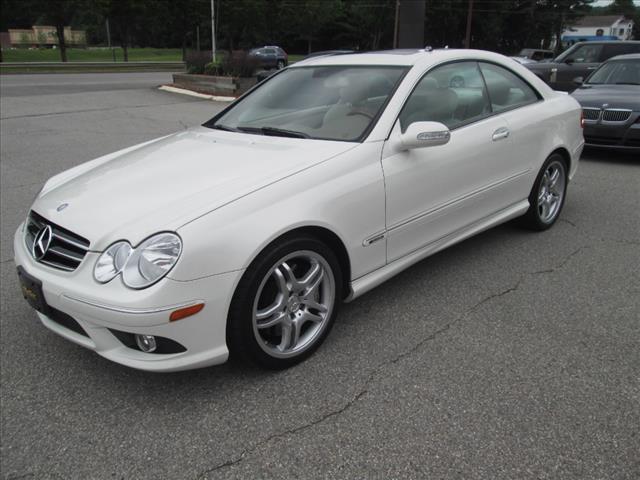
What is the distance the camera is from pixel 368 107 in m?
3.38

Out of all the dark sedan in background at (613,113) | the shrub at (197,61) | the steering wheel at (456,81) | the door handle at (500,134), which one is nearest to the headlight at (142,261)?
the steering wheel at (456,81)

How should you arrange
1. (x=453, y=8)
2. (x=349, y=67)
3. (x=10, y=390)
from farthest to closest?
(x=453, y=8) → (x=349, y=67) → (x=10, y=390)

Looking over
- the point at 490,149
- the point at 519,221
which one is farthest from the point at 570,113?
the point at 490,149

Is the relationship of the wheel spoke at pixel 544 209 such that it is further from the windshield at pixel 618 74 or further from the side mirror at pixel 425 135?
the windshield at pixel 618 74

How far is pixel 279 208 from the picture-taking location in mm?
2629

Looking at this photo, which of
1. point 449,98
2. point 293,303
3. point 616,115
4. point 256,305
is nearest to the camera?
point 256,305

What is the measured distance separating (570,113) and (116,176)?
3917 millimetres

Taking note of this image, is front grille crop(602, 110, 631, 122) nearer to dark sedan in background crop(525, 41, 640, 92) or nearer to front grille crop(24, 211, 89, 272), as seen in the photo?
dark sedan in background crop(525, 41, 640, 92)

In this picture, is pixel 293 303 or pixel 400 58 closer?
pixel 293 303

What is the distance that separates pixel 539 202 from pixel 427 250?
1.69 metres

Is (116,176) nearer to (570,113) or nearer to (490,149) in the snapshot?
(490,149)

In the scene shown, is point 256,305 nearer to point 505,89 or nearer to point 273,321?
point 273,321

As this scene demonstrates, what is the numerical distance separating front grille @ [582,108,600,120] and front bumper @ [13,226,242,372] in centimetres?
701

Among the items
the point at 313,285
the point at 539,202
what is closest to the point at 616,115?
the point at 539,202
